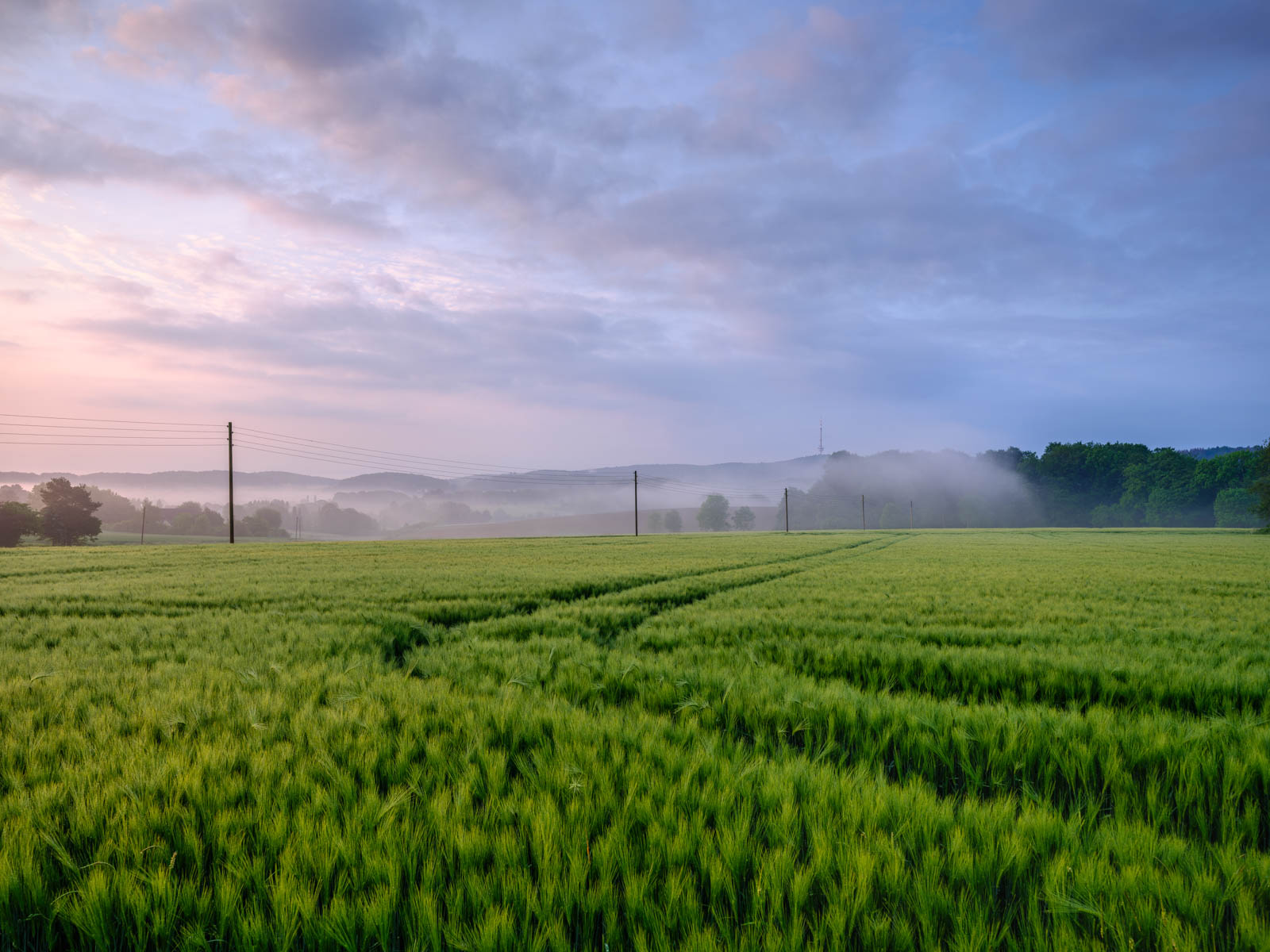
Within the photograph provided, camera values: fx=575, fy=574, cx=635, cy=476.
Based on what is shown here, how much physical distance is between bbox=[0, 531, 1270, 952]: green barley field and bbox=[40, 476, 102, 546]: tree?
99139 millimetres

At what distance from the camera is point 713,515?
597 ft

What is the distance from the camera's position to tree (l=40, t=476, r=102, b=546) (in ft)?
254

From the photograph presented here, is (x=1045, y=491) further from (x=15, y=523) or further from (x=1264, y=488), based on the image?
(x=15, y=523)

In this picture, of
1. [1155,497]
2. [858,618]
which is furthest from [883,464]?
[858,618]

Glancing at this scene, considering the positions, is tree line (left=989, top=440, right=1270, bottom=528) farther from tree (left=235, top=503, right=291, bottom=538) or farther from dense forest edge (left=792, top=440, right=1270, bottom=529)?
tree (left=235, top=503, right=291, bottom=538)

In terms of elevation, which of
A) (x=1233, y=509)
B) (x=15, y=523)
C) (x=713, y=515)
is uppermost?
(x=15, y=523)

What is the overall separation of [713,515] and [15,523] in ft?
493

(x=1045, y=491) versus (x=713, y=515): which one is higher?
(x=1045, y=491)

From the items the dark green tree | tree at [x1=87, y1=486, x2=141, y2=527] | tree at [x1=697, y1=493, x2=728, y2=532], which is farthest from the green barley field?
tree at [x1=87, y1=486, x2=141, y2=527]

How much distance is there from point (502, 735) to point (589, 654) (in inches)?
108

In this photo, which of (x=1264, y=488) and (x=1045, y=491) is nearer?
(x=1264, y=488)

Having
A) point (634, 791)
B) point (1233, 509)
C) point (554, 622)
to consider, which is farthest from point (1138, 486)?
point (634, 791)

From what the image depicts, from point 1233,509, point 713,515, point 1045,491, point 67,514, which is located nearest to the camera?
point 67,514

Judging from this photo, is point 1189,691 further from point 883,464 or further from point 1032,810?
point 883,464
